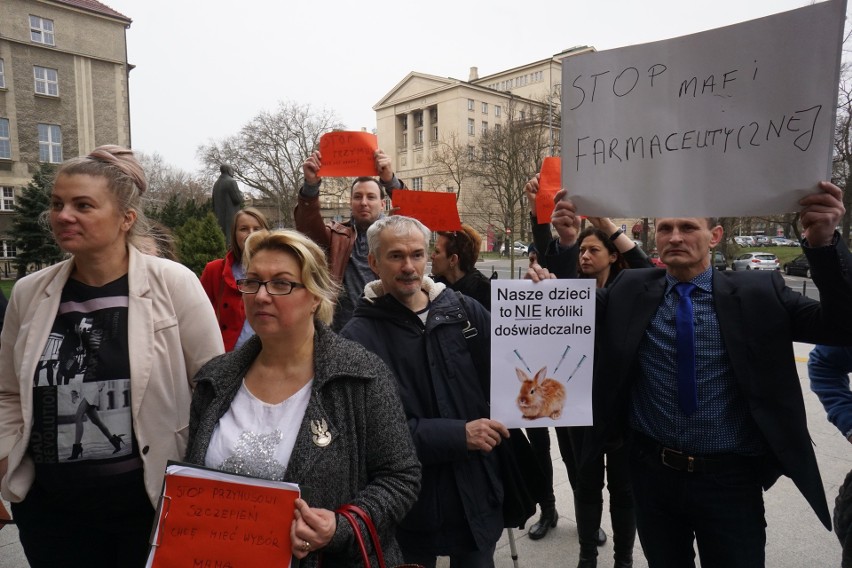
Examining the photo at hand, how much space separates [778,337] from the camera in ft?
6.27

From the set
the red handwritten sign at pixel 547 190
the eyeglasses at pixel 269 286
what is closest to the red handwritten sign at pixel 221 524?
the eyeglasses at pixel 269 286

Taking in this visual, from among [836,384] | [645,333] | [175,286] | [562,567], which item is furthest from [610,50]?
[562,567]

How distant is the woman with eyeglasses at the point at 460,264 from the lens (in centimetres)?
354

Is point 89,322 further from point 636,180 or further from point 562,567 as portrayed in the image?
point 562,567

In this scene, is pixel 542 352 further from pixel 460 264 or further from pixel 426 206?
pixel 426 206

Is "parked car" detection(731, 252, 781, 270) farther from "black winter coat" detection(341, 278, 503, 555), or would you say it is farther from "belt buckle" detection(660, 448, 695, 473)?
"black winter coat" detection(341, 278, 503, 555)

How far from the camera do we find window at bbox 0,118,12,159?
3142 centimetres

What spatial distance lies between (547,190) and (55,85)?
1564 inches

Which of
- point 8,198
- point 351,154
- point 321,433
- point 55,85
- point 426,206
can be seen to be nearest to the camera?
point 321,433

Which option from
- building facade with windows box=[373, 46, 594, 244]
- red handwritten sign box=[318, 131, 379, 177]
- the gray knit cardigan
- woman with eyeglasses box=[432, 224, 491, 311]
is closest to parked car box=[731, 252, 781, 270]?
woman with eyeglasses box=[432, 224, 491, 311]

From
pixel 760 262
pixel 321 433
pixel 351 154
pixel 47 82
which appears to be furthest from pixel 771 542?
pixel 47 82

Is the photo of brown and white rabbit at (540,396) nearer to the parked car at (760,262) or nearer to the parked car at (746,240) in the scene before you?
the parked car at (760,262)

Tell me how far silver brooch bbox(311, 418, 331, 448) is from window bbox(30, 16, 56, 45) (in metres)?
41.1

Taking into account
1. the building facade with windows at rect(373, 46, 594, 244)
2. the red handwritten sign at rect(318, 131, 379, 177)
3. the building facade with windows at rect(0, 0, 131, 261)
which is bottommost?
the red handwritten sign at rect(318, 131, 379, 177)
